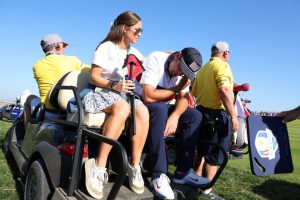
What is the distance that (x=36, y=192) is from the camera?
319 centimetres

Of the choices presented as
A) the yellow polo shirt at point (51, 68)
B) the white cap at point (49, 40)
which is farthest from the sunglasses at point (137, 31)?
the white cap at point (49, 40)

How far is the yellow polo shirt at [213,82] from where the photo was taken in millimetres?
4848

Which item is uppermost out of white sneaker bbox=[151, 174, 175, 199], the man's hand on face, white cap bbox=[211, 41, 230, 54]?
white cap bbox=[211, 41, 230, 54]

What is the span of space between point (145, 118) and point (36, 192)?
1.24 metres

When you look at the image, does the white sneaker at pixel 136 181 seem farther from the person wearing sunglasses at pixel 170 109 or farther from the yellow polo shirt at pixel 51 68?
the yellow polo shirt at pixel 51 68

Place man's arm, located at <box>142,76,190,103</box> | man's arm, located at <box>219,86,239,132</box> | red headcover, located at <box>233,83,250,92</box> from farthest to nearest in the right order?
red headcover, located at <box>233,83,250,92</box>, man's arm, located at <box>219,86,239,132</box>, man's arm, located at <box>142,76,190,103</box>

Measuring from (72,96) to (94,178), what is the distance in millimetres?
1173

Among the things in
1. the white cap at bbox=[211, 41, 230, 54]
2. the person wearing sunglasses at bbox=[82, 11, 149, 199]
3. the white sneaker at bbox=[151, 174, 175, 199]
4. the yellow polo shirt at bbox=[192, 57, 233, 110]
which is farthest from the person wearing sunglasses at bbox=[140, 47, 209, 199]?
the white cap at bbox=[211, 41, 230, 54]

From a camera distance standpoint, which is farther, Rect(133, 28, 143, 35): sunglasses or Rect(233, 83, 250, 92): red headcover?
Rect(233, 83, 250, 92): red headcover

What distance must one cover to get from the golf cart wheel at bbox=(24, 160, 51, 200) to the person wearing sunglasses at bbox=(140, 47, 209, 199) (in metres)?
0.99

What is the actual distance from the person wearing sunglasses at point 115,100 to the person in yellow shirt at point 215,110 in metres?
1.70

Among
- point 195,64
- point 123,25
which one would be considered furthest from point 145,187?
point 123,25

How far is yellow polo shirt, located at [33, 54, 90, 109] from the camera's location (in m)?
5.10

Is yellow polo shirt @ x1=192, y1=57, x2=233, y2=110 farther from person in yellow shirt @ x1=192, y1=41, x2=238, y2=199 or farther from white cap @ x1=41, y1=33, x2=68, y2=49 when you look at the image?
white cap @ x1=41, y1=33, x2=68, y2=49
